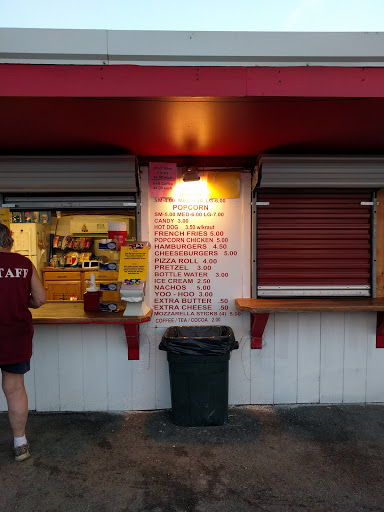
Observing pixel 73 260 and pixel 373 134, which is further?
pixel 73 260

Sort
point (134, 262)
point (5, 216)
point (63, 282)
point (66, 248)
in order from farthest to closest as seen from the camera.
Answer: point (66, 248) → point (63, 282) → point (5, 216) → point (134, 262)

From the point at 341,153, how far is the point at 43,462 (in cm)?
376

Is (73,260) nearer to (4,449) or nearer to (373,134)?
(4,449)

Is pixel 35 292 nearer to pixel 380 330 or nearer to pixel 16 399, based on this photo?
pixel 16 399

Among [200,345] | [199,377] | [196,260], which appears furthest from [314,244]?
[199,377]

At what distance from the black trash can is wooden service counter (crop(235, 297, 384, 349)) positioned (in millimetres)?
327

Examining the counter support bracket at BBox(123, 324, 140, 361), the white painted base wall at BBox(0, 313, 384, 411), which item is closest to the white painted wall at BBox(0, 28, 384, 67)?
the counter support bracket at BBox(123, 324, 140, 361)

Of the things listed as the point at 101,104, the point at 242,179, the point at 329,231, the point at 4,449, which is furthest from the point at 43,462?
the point at 329,231

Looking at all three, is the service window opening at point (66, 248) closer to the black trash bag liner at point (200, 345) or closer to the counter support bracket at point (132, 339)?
the counter support bracket at point (132, 339)

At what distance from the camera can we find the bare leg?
2.60 meters

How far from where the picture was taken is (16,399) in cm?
262

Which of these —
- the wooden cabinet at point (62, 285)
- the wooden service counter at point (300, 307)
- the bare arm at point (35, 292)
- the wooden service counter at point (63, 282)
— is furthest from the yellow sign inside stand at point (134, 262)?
the wooden cabinet at point (62, 285)

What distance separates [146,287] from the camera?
11.4 feet

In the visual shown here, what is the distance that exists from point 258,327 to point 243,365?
476mm
